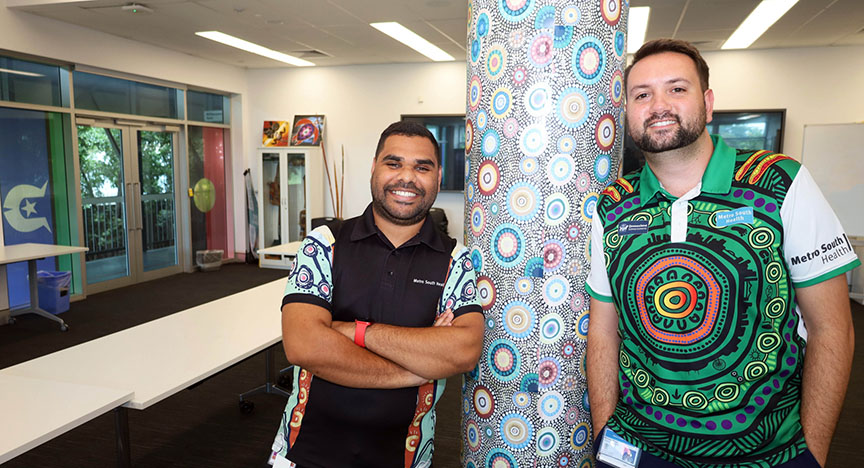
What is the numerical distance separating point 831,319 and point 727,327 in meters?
0.24

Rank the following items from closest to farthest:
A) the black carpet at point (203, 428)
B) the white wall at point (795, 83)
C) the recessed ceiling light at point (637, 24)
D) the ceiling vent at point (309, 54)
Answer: the black carpet at point (203, 428) → the recessed ceiling light at point (637, 24) → the white wall at point (795, 83) → the ceiling vent at point (309, 54)

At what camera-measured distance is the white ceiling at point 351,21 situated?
216 inches

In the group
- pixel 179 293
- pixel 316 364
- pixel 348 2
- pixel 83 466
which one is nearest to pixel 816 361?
pixel 316 364

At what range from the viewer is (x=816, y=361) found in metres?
1.30

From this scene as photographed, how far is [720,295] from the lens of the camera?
129 centimetres

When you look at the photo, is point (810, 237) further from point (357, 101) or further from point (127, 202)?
point (357, 101)

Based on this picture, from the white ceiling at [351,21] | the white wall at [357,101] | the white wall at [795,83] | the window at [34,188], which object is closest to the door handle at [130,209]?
the window at [34,188]

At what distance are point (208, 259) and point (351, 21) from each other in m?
4.58

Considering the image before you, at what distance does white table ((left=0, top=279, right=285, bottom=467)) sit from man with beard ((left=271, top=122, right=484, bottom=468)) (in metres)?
0.83

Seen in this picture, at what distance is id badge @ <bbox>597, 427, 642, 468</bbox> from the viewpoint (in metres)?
1.41

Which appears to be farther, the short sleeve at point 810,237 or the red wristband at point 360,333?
the red wristband at point 360,333

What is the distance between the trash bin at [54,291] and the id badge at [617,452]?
632cm

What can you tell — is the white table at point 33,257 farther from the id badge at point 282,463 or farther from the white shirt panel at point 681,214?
the white shirt panel at point 681,214

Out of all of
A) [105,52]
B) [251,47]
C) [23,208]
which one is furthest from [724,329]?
[105,52]
